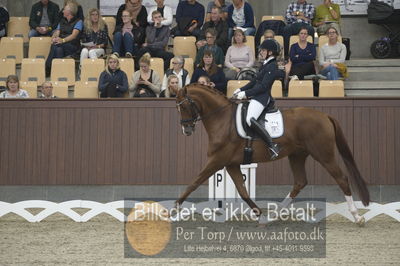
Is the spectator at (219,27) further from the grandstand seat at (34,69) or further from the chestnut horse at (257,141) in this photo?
the chestnut horse at (257,141)

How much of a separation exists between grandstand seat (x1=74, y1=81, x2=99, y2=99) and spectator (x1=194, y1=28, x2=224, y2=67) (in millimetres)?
1725

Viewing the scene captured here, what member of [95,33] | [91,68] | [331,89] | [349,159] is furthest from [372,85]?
[95,33]

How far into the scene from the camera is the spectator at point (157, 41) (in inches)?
586

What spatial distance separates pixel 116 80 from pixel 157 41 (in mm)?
1854

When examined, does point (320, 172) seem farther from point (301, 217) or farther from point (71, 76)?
point (71, 76)

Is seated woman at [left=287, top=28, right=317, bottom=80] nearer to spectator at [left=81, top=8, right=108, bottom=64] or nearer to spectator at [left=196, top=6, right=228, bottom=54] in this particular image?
spectator at [left=196, top=6, right=228, bottom=54]

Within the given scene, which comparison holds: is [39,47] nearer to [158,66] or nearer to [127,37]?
Answer: [127,37]

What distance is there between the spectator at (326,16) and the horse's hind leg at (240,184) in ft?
18.4

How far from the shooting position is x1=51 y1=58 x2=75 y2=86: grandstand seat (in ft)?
47.7

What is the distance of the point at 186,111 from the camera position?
10664 mm

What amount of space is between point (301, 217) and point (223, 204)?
103 cm

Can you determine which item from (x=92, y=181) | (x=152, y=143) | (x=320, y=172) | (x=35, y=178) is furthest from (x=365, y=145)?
(x=35, y=178)

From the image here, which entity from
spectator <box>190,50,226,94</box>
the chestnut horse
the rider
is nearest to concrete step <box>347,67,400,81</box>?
spectator <box>190,50,226,94</box>

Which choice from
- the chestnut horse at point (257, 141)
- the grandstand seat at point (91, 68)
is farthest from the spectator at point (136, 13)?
the chestnut horse at point (257, 141)
